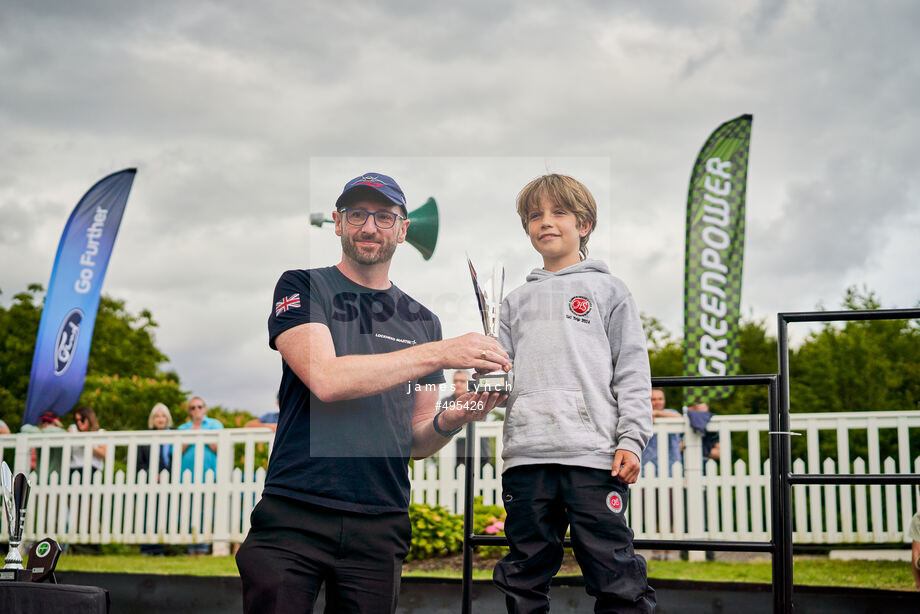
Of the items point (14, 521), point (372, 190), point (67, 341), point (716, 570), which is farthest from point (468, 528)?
point (67, 341)

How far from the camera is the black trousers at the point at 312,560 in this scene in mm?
1872

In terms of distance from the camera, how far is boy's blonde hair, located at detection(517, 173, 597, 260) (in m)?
2.33

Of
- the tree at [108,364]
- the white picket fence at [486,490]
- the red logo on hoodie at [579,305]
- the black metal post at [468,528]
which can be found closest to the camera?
the red logo on hoodie at [579,305]

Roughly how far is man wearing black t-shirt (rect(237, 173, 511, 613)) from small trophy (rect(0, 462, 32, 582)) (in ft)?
3.25

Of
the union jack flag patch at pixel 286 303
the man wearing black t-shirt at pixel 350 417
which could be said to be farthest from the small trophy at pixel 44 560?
the union jack flag patch at pixel 286 303

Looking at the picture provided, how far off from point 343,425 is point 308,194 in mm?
640

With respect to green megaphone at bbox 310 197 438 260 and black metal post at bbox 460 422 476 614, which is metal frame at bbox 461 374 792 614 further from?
green megaphone at bbox 310 197 438 260

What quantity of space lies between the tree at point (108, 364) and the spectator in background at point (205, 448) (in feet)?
32.8

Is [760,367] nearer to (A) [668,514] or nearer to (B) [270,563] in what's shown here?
(A) [668,514]

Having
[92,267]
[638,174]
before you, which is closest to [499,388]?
[638,174]

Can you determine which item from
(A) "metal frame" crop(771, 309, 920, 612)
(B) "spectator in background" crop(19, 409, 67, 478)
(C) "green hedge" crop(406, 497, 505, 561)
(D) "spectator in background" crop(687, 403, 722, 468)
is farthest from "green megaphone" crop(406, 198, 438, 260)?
(B) "spectator in background" crop(19, 409, 67, 478)

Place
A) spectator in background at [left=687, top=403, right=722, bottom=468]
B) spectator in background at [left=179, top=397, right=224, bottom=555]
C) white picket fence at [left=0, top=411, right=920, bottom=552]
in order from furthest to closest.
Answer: spectator in background at [left=179, top=397, right=224, bottom=555], spectator in background at [left=687, top=403, right=722, bottom=468], white picket fence at [left=0, top=411, right=920, bottom=552]

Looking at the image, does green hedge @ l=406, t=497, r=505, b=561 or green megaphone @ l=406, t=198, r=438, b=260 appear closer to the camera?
green megaphone @ l=406, t=198, r=438, b=260

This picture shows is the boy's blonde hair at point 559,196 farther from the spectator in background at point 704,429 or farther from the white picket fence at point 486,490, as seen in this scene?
the spectator in background at point 704,429
